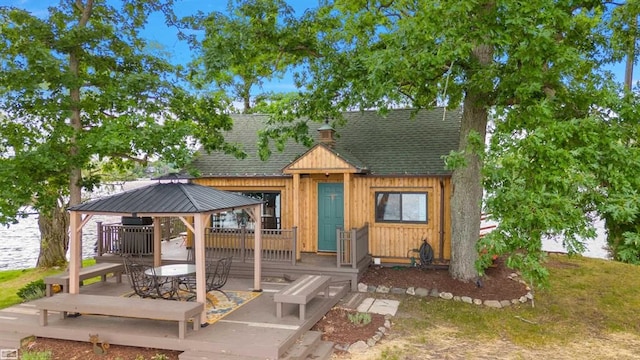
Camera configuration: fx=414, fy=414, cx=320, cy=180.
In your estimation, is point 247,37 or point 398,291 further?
point 247,37

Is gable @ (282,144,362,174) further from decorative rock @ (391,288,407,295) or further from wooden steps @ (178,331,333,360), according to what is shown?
wooden steps @ (178,331,333,360)

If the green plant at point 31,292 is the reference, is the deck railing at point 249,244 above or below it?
above

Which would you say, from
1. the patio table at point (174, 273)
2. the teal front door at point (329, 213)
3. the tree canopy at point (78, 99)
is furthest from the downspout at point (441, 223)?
the patio table at point (174, 273)

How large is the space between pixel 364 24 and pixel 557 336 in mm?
9262

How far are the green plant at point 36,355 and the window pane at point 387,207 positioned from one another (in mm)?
8191

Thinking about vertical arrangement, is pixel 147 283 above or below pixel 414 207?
below

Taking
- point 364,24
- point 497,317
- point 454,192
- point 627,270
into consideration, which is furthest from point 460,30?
point 627,270

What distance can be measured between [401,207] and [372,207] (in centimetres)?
82

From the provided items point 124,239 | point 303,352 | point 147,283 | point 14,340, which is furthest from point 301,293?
point 124,239

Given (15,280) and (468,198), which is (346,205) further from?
(15,280)

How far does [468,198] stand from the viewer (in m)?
10.1

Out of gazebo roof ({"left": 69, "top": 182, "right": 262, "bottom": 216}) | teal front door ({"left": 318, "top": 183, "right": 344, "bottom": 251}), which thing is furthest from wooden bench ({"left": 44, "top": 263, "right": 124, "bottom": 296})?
teal front door ({"left": 318, "top": 183, "right": 344, "bottom": 251})

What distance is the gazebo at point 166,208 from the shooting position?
689 centimetres

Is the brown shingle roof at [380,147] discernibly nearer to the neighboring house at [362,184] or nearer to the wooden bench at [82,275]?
the neighboring house at [362,184]
